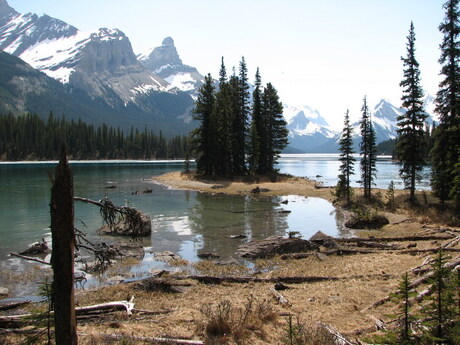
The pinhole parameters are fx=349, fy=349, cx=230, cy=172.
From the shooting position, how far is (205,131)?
224ft

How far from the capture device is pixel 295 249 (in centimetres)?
2012

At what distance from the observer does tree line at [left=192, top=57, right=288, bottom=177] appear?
2576 inches

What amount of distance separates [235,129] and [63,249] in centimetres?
6295

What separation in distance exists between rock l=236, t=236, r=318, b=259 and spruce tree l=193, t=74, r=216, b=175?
153 ft

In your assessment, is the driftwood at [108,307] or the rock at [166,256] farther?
the rock at [166,256]

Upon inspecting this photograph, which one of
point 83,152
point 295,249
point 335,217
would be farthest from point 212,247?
point 83,152

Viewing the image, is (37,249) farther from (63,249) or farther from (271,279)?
(63,249)

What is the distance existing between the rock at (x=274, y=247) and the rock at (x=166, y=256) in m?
3.57

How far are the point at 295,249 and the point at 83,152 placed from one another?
177368mm

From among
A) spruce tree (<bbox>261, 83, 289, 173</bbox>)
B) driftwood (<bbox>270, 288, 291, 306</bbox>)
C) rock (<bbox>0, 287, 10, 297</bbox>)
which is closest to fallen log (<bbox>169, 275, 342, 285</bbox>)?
driftwood (<bbox>270, 288, 291, 306</bbox>)

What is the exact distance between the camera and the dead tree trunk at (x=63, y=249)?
6227 mm

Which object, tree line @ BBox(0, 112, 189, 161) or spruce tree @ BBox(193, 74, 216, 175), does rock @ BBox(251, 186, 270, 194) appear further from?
tree line @ BBox(0, 112, 189, 161)

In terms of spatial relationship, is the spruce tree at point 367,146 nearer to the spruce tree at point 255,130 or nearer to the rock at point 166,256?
the spruce tree at point 255,130

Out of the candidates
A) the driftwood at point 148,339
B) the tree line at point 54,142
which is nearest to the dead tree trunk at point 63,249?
the driftwood at point 148,339
